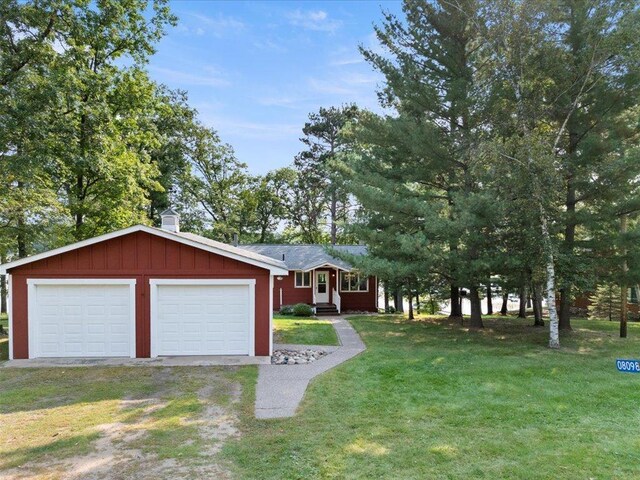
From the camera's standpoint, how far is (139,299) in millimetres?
10148

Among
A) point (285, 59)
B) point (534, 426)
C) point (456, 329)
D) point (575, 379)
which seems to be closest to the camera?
point (534, 426)

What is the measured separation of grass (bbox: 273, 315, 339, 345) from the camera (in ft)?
41.4

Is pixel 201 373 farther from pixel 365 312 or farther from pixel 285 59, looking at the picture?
pixel 365 312

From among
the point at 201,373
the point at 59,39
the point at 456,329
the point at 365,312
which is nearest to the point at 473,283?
the point at 456,329

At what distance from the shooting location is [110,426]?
19.0 ft

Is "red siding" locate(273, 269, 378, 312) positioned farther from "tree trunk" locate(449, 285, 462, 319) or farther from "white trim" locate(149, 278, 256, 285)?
"white trim" locate(149, 278, 256, 285)

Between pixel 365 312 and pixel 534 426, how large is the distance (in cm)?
1785

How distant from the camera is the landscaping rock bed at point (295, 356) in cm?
978

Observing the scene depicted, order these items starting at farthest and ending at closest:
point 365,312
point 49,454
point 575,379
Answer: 1. point 365,312
2. point 575,379
3. point 49,454

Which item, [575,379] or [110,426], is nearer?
[110,426]

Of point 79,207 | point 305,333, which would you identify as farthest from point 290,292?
point 79,207

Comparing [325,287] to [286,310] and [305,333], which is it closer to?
[286,310]

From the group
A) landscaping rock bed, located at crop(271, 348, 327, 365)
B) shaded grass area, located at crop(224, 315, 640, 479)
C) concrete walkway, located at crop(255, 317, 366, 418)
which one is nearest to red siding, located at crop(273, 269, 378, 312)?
concrete walkway, located at crop(255, 317, 366, 418)

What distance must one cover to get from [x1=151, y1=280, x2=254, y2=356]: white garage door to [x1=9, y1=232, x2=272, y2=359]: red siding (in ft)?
0.91
